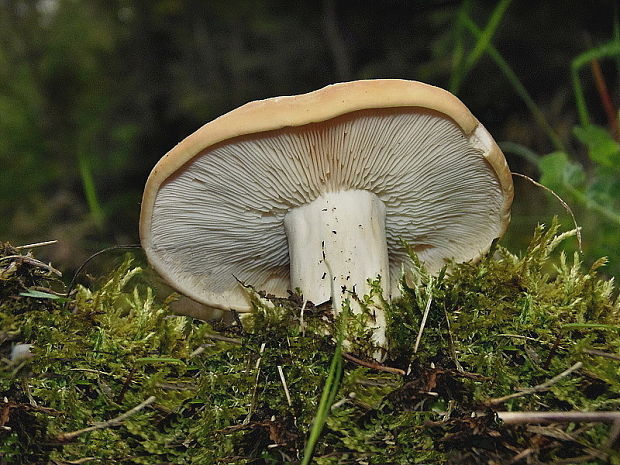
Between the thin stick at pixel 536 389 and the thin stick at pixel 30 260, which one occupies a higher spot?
the thin stick at pixel 30 260

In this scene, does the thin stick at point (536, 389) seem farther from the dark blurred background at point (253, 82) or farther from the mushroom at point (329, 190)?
the dark blurred background at point (253, 82)

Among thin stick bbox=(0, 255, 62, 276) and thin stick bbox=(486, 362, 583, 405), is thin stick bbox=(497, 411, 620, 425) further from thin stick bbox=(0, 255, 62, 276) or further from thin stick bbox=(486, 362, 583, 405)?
thin stick bbox=(0, 255, 62, 276)

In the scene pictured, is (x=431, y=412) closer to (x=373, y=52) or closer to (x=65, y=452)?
(x=65, y=452)

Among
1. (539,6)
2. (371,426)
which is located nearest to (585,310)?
(371,426)

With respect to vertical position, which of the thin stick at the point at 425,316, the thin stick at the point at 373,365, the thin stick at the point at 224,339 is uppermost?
the thin stick at the point at 224,339

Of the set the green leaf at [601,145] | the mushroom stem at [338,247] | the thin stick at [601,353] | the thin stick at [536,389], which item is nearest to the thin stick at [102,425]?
the mushroom stem at [338,247]
